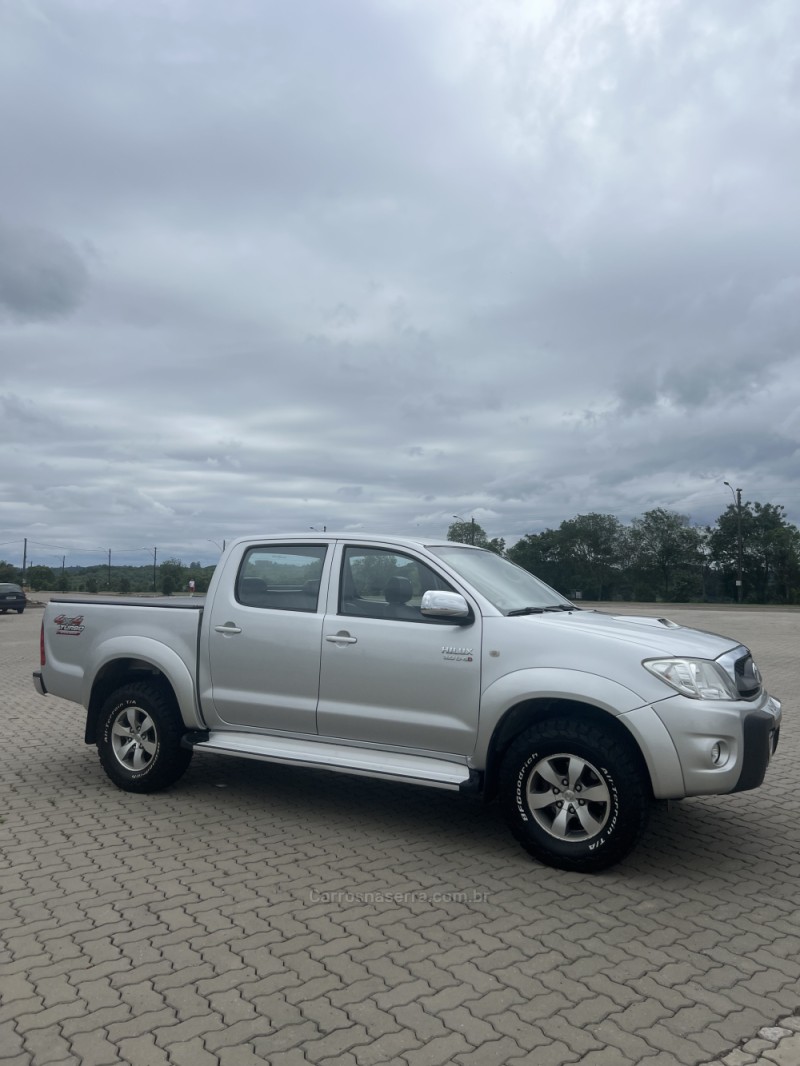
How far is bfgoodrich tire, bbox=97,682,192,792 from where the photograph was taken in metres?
6.11

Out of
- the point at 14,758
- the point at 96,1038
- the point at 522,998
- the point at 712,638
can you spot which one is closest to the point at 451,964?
the point at 522,998

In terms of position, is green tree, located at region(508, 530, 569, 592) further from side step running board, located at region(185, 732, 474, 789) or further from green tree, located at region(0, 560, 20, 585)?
side step running board, located at region(185, 732, 474, 789)

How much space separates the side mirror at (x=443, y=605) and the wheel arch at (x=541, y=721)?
62cm

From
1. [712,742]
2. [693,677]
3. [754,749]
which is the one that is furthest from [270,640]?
[754,749]

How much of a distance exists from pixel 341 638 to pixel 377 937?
6.47 feet

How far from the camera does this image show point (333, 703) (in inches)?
215

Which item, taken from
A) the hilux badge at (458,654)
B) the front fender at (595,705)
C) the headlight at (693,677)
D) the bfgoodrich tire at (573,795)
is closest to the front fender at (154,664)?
the hilux badge at (458,654)

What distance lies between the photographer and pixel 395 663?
5.25 meters

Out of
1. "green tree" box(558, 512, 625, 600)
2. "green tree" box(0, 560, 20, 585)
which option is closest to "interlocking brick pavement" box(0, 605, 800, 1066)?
"green tree" box(0, 560, 20, 585)

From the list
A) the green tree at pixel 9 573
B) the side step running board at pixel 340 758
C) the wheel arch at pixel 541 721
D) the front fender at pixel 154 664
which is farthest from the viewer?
the green tree at pixel 9 573

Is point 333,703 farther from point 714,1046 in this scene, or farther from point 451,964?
point 714,1046

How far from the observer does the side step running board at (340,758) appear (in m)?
4.98

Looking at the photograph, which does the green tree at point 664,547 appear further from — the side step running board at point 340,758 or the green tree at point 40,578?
the side step running board at point 340,758

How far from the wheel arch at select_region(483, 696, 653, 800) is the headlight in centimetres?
35
